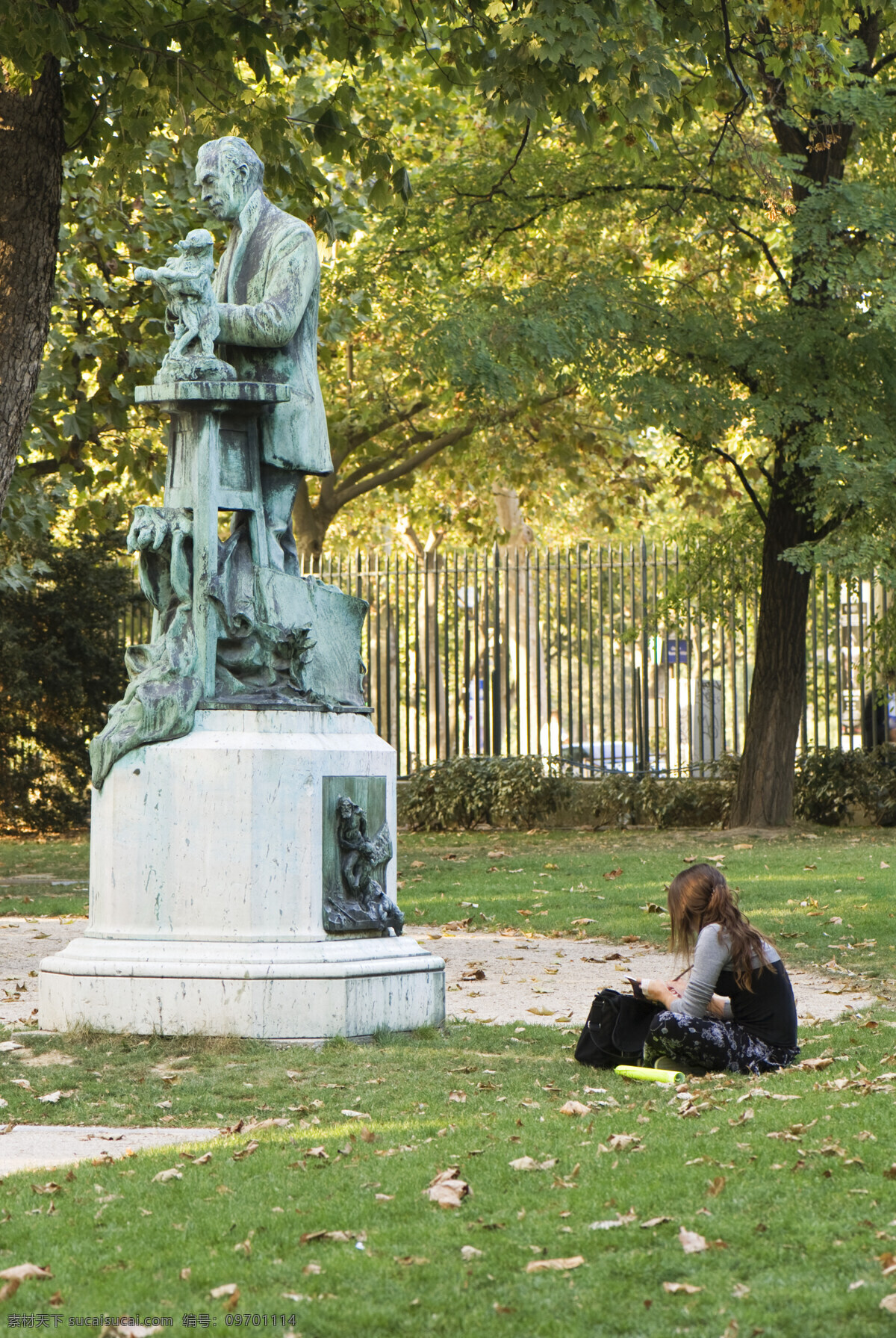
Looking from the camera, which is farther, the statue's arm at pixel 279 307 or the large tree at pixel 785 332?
the large tree at pixel 785 332

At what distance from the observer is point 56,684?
22781mm

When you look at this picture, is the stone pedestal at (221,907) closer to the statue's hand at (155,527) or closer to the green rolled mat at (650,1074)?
the statue's hand at (155,527)

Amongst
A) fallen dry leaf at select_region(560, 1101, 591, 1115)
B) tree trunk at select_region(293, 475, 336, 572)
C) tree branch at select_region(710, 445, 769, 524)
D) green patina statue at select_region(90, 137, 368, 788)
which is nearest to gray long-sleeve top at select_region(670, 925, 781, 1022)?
fallen dry leaf at select_region(560, 1101, 591, 1115)

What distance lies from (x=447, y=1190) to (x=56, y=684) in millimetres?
19009

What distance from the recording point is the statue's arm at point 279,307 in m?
7.88

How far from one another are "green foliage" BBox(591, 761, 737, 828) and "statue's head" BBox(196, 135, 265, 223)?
13445 mm

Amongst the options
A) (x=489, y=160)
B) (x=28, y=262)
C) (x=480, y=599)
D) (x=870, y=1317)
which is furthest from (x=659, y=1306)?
(x=480, y=599)

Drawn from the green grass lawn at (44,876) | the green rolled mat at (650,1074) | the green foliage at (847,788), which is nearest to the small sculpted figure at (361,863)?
the green rolled mat at (650,1074)

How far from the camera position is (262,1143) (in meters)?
5.42

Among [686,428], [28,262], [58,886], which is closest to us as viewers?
[28,262]

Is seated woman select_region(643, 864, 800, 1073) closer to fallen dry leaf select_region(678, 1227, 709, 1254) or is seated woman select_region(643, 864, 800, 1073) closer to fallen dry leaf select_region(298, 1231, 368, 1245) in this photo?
fallen dry leaf select_region(678, 1227, 709, 1254)

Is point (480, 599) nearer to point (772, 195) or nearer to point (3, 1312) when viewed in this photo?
point (772, 195)

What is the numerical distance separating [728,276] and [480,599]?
5727 mm

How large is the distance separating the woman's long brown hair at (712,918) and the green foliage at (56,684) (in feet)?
55.7
